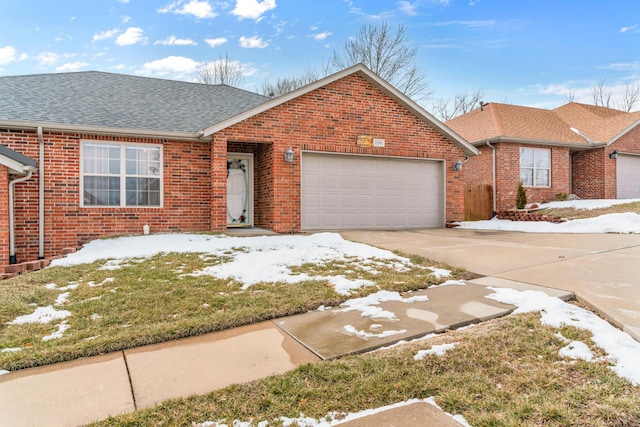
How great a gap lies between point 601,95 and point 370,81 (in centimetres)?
3433

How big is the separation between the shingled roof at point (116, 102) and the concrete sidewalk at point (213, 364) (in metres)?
7.99

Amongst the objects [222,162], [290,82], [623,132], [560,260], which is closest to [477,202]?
[623,132]

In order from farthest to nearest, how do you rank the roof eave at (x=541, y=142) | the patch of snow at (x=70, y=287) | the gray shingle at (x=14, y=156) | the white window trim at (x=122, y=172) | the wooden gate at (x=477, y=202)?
the roof eave at (x=541, y=142) < the wooden gate at (x=477, y=202) < the white window trim at (x=122, y=172) < the gray shingle at (x=14, y=156) < the patch of snow at (x=70, y=287)

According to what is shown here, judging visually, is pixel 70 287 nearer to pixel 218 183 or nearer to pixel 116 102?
pixel 218 183

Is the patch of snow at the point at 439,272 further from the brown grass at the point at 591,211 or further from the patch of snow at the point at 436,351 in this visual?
the brown grass at the point at 591,211

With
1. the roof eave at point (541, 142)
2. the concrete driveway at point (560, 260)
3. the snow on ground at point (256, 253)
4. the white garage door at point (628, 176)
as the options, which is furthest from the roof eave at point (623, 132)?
the snow on ground at point (256, 253)

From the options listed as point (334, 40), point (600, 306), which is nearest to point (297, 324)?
point (600, 306)

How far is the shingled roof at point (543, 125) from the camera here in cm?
1648

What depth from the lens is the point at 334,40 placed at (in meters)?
25.6

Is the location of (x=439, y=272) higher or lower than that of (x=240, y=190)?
lower

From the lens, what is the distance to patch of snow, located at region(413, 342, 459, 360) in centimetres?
290

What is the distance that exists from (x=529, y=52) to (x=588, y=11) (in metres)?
6.47

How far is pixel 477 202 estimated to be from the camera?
1548cm

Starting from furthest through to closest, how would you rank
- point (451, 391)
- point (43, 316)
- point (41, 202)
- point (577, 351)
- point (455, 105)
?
point (455, 105) → point (41, 202) → point (43, 316) → point (577, 351) → point (451, 391)
